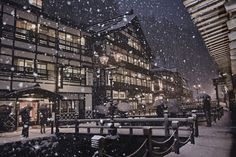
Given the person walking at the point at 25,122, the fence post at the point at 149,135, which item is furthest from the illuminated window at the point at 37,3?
the fence post at the point at 149,135

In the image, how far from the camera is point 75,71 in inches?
1130

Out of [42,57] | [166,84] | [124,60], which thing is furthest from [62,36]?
[166,84]

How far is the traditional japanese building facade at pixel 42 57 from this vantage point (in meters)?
20.9

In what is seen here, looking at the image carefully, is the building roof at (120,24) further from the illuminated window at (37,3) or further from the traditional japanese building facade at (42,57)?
the illuminated window at (37,3)

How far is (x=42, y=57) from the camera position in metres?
24.1

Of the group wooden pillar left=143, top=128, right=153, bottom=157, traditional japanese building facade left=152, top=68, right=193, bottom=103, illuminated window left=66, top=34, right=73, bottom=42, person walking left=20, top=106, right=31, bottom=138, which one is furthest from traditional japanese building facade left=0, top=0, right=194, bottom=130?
traditional japanese building facade left=152, top=68, right=193, bottom=103

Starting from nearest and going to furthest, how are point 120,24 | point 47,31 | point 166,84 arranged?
1. point 47,31
2. point 120,24
3. point 166,84

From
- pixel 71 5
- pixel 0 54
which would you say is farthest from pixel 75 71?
pixel 71 5

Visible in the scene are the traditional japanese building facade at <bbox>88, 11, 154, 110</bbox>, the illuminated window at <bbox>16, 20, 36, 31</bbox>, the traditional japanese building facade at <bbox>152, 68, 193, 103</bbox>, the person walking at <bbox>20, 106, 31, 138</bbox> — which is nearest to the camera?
the person walking at <bbox>20, 106, 31, 138</bbox>

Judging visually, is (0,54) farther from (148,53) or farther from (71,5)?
(148,53)

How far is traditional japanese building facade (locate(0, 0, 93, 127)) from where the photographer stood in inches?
823

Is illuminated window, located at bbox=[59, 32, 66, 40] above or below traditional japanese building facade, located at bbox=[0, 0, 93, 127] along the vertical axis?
above

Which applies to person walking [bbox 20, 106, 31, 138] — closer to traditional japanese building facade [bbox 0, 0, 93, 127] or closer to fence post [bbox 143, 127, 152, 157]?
traditional japanese building facade [bbox 0, 0, 93, 127]

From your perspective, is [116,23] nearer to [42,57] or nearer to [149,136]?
[42,57]
